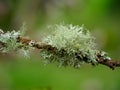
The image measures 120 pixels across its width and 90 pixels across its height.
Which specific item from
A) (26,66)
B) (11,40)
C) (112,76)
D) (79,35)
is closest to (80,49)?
(79,35)

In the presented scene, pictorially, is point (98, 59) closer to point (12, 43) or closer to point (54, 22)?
point (12, 43)

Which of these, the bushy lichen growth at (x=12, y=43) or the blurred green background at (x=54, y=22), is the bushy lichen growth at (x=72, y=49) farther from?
the blurred green background at (x=54, y=22)

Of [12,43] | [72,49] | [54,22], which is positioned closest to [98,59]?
[72,49]

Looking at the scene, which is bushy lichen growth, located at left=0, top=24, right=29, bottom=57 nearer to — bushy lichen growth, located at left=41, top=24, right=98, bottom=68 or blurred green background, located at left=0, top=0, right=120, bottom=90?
bushy lichen growth, located at left=41, top=24, right=98, bottom=68

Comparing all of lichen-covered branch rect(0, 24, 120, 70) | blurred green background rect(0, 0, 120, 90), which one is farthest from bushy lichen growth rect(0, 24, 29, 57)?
blurred green background rect(0, 0, 120, 90)

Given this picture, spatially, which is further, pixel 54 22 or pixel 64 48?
pixel 54 22

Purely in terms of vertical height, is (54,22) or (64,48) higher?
(54,22)

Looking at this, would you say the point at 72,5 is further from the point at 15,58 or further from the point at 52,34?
the point at 52,34
